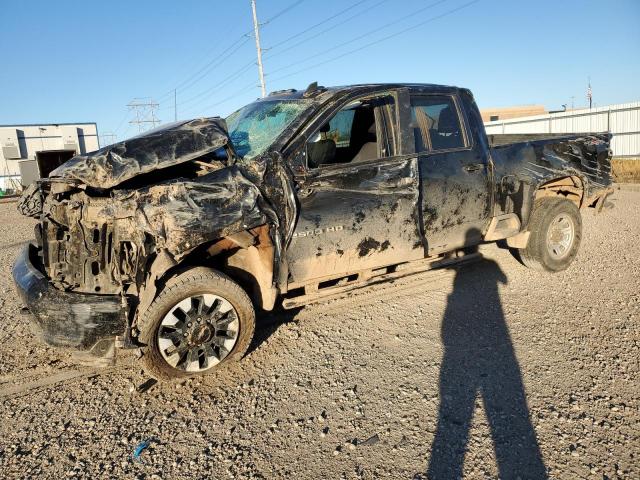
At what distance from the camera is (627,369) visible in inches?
134

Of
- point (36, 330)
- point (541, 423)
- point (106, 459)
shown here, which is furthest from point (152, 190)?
point (541, 423)

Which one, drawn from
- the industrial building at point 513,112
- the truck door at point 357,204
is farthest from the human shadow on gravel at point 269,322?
the industrial building at point 513,112

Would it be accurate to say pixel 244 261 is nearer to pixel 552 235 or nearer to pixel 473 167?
pixel 473 167

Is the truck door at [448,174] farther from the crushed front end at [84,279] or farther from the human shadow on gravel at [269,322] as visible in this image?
the crushed front end at [84,279]

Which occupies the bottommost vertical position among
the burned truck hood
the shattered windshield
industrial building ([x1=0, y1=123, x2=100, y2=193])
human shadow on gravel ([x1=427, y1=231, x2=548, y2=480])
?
human shadow on gravel ([x1=427, y1=231, x2=548, y2=480])

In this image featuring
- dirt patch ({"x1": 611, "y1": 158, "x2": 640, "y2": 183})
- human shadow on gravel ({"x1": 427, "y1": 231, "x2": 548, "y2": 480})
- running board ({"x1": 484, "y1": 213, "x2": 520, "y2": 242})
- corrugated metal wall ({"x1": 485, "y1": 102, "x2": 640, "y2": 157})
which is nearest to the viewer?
human shadow on gravel ({"x1": 427, "y1": 231, "x2": 548, "y2": 480})

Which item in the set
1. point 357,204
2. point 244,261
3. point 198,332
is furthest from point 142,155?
point 357,204

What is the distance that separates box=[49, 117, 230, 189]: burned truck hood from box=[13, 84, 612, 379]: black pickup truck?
0.01 metres

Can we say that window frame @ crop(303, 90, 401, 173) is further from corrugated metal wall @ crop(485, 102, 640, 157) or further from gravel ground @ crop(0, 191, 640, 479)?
corrugated metal wall @ crop(485, 102, 640, 157)

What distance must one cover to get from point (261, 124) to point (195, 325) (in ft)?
Result: 6.59

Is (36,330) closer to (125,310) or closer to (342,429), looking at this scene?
(125,310)

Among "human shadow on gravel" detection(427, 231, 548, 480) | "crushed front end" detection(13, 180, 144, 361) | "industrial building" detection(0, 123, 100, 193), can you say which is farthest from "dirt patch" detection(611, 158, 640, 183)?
"industrial building" detection(0, 123, 100, 193)

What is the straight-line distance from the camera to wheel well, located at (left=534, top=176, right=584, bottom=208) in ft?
18.0

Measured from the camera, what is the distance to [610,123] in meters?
18.6
